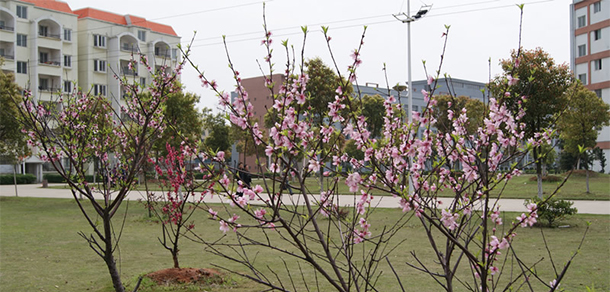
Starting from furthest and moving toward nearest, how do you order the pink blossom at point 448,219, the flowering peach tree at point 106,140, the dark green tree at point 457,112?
the flowering peach tree at point 106,140 < the dark green tree at point 457,112 < the pink blossom at point 448,219

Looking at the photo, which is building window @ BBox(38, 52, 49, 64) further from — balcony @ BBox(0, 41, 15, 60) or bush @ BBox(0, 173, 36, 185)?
bush @ BBox(0, 173, 36, 185)

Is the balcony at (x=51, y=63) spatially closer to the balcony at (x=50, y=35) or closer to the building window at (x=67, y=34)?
the balcony at (x=50, y=35)

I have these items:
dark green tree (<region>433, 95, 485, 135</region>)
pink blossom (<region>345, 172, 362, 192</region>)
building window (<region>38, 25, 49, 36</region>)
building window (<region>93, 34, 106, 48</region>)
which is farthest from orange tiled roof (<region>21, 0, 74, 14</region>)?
pink blossom (<region>345, 172, 362, 192</region>)

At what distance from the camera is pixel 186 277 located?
286 inches

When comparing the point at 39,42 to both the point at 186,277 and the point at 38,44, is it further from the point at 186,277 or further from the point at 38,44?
the point at 186,277

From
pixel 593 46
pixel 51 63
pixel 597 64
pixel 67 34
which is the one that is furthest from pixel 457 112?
pixel 67 34

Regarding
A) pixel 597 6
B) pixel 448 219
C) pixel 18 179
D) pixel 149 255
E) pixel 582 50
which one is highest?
pixel 597 6

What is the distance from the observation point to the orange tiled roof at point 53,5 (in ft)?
178

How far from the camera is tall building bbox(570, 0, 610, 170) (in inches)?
1916

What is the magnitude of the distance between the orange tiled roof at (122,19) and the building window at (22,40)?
8168 millimetres

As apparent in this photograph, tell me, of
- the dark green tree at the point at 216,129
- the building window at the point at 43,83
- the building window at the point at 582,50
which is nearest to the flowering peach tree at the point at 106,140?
the dark green tree at the point at 216,129

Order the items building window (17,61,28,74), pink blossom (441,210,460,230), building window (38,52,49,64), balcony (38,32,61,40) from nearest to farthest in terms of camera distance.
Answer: pink blossom (441,210,460,230) < building window (17,61,28,74) < building window (38,52,49,64) < balcony (38,32,61,40)

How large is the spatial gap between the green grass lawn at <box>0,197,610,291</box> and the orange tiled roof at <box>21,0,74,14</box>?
148 ft

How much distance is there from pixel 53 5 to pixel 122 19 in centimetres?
813
